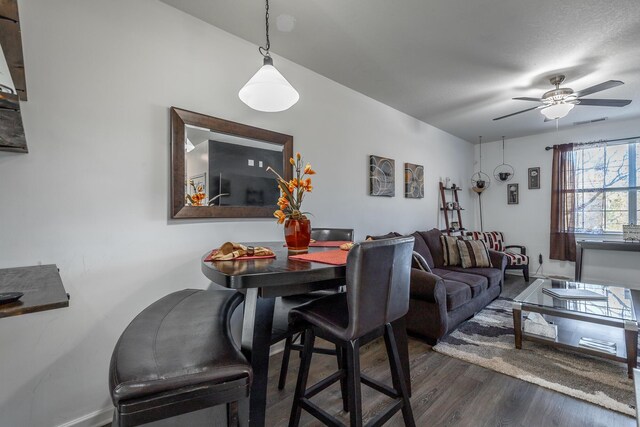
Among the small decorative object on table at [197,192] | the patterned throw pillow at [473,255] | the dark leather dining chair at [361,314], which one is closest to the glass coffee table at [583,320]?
the patterned throw pillow at [473,255]

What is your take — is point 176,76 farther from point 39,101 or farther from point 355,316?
point 355,316

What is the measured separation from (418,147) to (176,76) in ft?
10.8

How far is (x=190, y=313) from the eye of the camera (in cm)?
113

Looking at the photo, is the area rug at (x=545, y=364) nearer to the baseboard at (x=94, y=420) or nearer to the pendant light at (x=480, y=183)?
the baseboard at (x=94, y=420)

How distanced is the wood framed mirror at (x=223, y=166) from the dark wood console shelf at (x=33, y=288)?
74cm

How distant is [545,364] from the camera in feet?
6.95

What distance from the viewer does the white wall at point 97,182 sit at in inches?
55.4

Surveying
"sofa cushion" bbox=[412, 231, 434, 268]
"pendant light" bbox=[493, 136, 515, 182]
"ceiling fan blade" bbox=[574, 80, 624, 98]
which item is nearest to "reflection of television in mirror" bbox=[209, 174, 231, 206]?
"sofa cushion" bbox=[412, 231, 434, 268]

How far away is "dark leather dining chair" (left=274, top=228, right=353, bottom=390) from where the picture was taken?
54.8 inches

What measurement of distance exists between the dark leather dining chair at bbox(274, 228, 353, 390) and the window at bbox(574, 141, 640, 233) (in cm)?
461

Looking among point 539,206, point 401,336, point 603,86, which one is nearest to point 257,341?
point 401,336

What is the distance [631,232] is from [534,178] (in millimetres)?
1507

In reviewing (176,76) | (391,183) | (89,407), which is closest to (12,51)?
(176,76)

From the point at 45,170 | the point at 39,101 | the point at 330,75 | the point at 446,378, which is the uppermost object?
the point at 330,75
